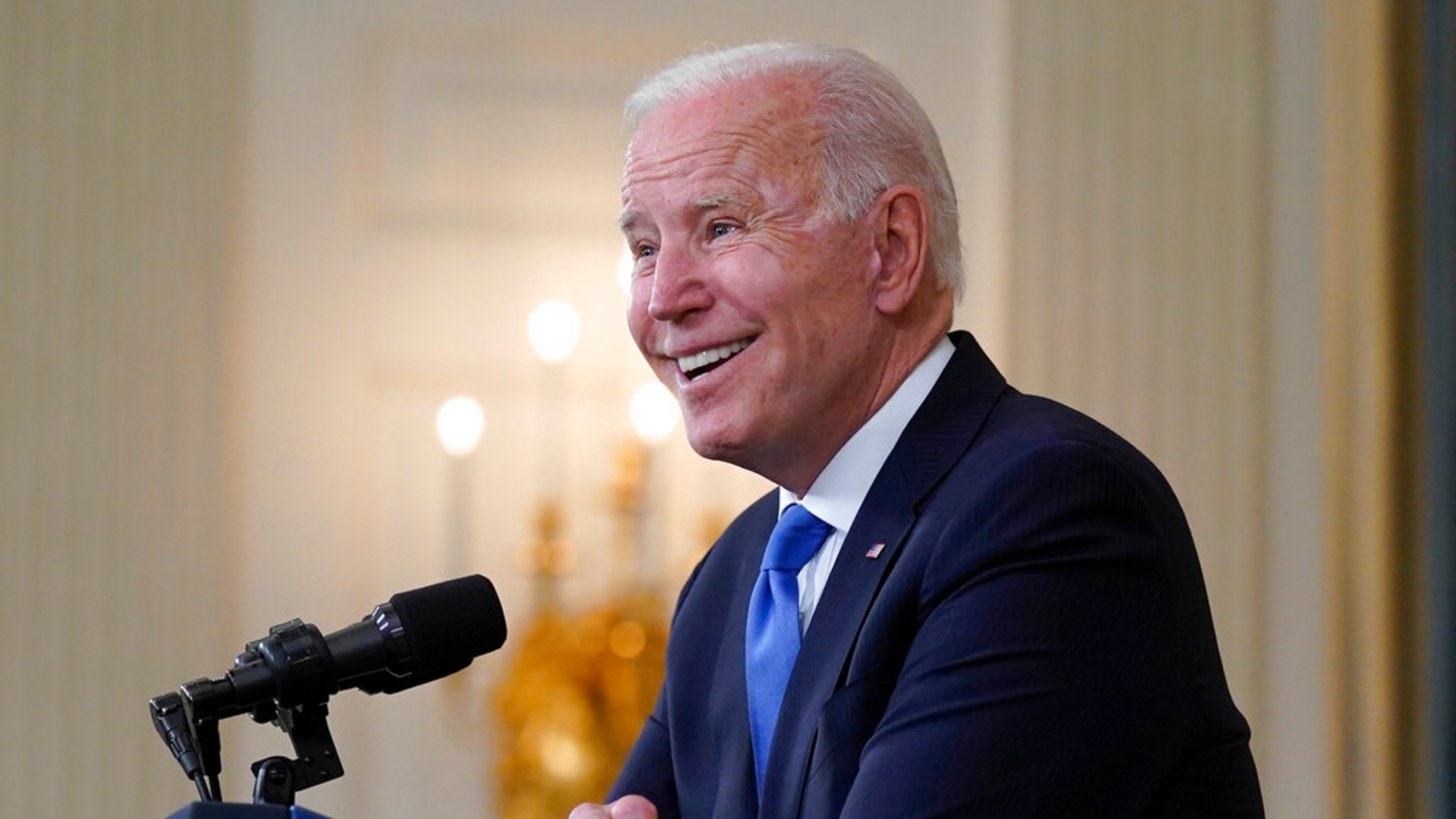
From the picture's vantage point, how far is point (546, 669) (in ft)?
14.3

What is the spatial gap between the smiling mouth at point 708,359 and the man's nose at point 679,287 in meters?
0.05

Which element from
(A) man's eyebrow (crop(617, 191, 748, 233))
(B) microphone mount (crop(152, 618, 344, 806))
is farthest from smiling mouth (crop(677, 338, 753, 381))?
(B) microphone mount (crop(152, 618, 344, 806))

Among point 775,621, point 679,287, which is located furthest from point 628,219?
point 775,621

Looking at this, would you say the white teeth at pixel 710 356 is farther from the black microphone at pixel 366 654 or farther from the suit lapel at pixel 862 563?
the black microphone at pixel 366 654

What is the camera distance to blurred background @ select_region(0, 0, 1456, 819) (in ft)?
14.4

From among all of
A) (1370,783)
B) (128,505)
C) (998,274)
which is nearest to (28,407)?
(128,505)

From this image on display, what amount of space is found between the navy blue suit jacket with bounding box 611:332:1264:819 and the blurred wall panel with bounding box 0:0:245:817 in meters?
3.03

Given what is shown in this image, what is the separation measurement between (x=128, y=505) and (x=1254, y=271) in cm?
315

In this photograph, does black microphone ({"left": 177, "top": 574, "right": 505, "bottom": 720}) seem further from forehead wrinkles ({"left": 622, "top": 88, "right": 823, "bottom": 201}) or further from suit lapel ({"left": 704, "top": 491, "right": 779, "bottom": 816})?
forehead wrinkles ({"left": 622, "top": 88, "right": 823, "bottom": 201})

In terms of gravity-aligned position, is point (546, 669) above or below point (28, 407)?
below

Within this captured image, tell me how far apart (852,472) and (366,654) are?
0.61 meters

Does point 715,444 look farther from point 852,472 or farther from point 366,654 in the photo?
point 366,654

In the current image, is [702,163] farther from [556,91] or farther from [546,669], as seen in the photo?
[556,91]

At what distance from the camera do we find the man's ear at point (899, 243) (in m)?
Result: 1.93
